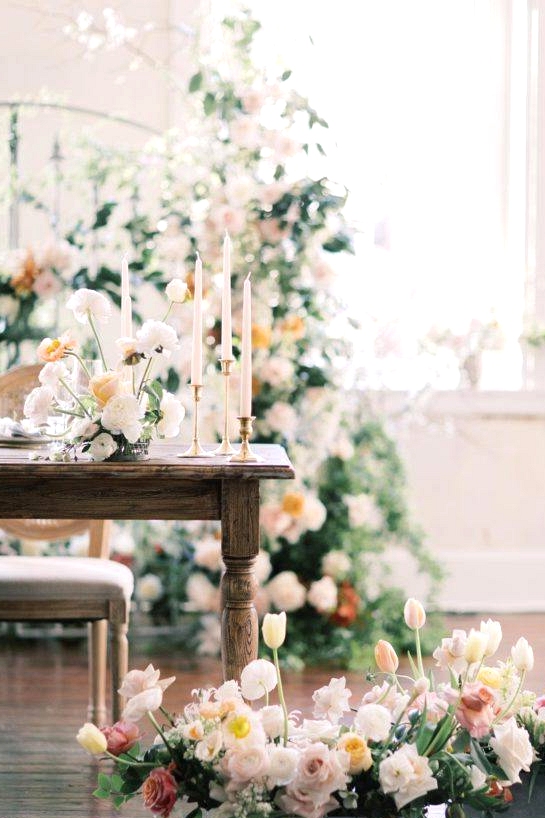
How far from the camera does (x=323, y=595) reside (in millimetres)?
3795

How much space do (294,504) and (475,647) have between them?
1885 millimetres

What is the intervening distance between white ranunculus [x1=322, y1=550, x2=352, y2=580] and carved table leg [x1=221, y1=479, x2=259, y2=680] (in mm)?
1648

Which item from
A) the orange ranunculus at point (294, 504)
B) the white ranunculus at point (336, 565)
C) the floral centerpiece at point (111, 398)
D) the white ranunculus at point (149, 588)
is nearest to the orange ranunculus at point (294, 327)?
the orange ranunculus at point (294, 504)

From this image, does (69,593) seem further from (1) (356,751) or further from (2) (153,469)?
(1) (356,751)

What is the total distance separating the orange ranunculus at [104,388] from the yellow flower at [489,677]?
2.63ft

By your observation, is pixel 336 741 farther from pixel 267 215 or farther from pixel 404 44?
pixel 404 44

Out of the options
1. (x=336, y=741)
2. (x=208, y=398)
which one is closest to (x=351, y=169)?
(x=208, y=398)

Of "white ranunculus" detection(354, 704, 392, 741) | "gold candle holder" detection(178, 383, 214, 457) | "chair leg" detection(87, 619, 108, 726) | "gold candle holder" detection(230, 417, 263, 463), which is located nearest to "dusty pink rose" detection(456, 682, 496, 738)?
"white ranunculus" detection(354, 704, 392, 741)

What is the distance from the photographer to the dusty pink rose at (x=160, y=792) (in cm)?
185

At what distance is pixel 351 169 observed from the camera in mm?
4664

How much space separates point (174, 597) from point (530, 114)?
221 centimetres

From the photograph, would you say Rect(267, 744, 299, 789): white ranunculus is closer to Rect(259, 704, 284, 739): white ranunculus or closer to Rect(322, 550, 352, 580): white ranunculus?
Rect(259, 704, 284, 739): white ranunculus

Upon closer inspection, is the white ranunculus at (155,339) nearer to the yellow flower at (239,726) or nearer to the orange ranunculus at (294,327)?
the yellow flower at (239,726)

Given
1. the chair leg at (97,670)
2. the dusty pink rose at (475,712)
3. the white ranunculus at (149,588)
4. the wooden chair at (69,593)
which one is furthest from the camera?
the white ranunculus at (149,588)
